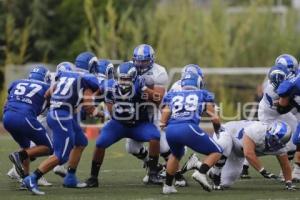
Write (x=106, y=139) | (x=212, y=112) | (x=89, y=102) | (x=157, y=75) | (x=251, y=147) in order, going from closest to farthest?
(x=212, y=112)
(x=251, y=147)
(x=89, y=102)
(x=106, y=139)
(x=157, y=75)

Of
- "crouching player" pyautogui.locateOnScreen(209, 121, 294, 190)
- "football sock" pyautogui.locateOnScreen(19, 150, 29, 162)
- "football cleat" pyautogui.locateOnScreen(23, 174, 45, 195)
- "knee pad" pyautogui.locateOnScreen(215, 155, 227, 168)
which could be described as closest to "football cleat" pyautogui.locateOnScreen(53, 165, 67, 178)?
"football sock" pyautogui.locateOnScreen(19, 150, 29, 162)

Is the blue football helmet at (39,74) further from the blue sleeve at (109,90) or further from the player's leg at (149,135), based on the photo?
the player's leg at (149,135)

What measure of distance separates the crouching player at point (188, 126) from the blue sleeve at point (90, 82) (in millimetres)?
983

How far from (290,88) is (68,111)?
256cm

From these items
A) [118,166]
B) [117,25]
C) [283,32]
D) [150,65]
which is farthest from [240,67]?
[150,65]

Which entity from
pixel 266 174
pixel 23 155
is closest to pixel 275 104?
pixel 266 174

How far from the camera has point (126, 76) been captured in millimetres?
10461

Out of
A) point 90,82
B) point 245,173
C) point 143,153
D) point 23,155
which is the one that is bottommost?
point 245,173

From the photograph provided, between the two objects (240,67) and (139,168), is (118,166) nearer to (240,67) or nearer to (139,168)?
(139,168)

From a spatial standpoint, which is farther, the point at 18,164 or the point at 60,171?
the point at 60,171

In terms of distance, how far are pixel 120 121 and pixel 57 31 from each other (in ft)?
51.5

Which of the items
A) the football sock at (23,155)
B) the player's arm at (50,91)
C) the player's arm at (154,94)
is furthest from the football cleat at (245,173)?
the football sock at (23,155)

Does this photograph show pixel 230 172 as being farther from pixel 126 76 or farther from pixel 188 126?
pixel 126 76

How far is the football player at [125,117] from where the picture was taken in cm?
1058
